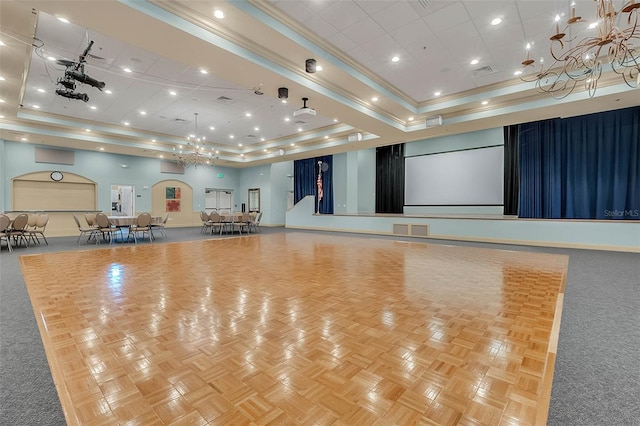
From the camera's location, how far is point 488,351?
2020mm

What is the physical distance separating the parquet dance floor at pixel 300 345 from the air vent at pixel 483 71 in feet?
13.1

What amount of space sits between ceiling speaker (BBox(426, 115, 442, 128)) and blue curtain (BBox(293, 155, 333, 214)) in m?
5.91

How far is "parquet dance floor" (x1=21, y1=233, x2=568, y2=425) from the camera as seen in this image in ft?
4.77

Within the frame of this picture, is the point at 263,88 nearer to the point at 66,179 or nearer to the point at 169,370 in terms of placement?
the point at 169,370

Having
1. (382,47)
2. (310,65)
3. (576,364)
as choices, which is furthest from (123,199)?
(576,364)

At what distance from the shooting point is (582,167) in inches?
299

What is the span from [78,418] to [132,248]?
6621mm

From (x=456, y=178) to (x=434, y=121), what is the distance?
3.10m

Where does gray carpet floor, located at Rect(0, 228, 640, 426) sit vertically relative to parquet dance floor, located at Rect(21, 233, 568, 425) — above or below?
below

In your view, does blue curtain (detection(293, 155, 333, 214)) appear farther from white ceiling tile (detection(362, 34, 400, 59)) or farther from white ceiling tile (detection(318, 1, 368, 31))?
white ceiling tile (detection(318, 1, 368, 31))

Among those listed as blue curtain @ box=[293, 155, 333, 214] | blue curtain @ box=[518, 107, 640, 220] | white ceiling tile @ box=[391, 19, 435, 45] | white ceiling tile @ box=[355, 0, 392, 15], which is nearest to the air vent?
white ceiling tile @ box=[391, 19, 435, 45]

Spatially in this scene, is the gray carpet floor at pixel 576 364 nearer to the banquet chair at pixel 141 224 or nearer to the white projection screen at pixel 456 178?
the banquet chair at pixel 141 224

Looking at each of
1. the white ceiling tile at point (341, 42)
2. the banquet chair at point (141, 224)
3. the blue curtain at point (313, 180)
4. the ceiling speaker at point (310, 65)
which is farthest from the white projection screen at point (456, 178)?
the banquet chair at point (141, 224)

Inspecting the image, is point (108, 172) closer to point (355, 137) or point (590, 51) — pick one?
point (355, 137)
